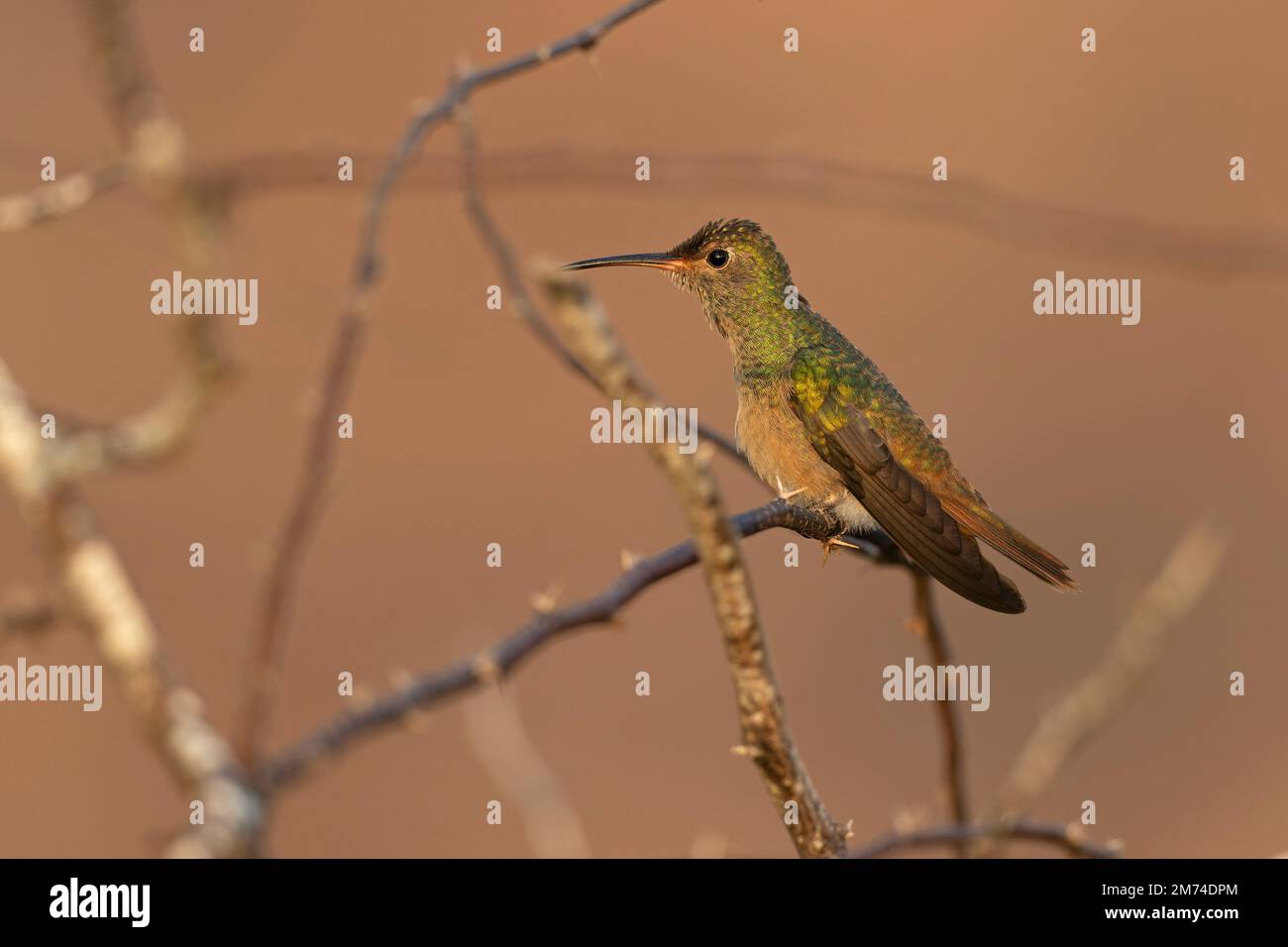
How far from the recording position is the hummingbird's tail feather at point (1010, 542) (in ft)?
16.1

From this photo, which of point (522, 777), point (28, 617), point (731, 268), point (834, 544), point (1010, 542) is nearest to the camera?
point (28, 617)

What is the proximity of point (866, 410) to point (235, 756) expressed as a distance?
464 cm

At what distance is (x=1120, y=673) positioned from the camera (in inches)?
103

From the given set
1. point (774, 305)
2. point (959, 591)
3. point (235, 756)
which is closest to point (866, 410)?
point (774, 305)

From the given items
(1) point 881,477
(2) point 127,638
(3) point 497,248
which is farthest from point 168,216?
(1) point 881,477

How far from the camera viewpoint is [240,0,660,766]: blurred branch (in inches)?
49.5

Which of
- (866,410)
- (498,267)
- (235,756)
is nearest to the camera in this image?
(235,756)

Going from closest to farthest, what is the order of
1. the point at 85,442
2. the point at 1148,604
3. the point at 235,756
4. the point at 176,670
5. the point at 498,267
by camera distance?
the point at 235,756 < the point at 176,670 < the point at 85,442 < the point at 498,267 < the point at 1148,604

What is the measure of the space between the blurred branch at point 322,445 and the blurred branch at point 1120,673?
1.68 metres

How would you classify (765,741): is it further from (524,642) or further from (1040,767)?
(1040,767)

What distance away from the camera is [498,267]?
2475mm

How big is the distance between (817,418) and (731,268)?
0.89 meters

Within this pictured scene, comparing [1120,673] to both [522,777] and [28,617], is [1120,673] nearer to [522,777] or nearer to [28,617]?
[522,777]

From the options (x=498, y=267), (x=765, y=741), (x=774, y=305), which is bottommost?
(x=765, y=741)
